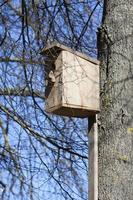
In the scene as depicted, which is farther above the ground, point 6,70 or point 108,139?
point 6,70

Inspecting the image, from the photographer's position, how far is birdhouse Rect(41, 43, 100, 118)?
2519 millimetres

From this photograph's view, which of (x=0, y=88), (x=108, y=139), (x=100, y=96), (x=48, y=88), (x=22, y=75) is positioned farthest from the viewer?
(x=0, y=88)

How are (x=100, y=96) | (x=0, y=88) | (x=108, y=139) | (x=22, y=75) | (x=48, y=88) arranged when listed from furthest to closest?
1. (x=0, y=88)
2. (x=22, y=75)
3. (x=48, y=88)
4. (x=100, y=96)
5. (x=108, y=139)

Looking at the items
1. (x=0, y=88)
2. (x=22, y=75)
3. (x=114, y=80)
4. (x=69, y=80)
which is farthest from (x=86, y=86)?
(x=0, y=88)

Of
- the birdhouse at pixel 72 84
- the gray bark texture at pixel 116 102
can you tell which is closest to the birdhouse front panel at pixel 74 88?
the birdhouse at pixel 72 84

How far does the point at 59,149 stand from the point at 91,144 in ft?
5.99

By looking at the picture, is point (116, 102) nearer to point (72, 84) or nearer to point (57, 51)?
point (72, 84)

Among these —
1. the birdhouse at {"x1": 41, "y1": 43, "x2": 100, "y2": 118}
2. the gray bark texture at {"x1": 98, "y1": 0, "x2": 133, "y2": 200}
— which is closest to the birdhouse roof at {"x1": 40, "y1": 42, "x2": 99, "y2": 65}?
the birdhouse at {"x1": 41, "y1": 43, "x2": 100, "y2": 118}

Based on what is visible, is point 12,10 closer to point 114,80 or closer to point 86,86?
point 86,86

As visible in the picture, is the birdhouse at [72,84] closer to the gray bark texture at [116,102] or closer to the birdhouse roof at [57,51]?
the birdhouse roof at [57,51]

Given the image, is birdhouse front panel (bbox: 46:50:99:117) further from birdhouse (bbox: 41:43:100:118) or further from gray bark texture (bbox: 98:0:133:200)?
gray bark texture (bbox: 98:0:133:200)

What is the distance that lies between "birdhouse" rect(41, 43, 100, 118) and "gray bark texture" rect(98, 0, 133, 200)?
102mm

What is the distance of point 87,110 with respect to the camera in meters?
2.51

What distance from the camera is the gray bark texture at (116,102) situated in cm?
216
